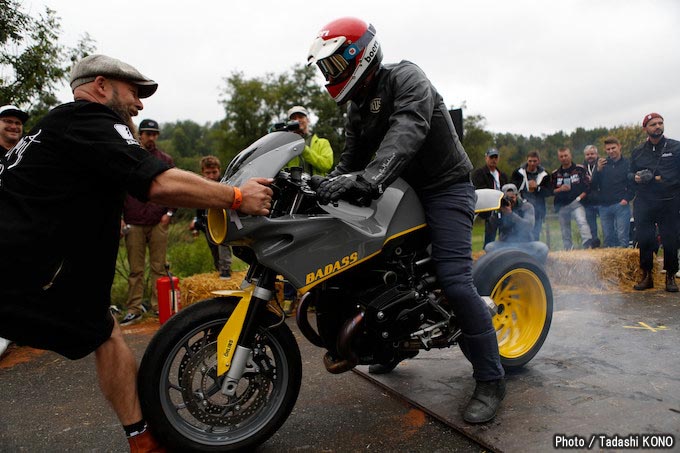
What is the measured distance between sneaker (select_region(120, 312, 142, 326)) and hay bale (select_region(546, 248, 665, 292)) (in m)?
5.43

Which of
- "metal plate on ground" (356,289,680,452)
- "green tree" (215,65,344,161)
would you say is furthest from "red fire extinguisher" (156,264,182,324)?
"green tree" (215,65,344,161)

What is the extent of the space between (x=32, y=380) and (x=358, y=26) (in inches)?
143

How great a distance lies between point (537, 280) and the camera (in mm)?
3785

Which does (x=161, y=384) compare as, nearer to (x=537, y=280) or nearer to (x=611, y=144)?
(x=537, y=280)

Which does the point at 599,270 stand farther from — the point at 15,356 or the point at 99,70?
the point at 15,356

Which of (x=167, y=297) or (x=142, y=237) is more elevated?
(x=142, y=237)

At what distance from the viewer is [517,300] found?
386 cm

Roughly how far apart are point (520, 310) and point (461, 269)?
1.09 metres

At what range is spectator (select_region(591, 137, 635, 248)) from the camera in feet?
29.3

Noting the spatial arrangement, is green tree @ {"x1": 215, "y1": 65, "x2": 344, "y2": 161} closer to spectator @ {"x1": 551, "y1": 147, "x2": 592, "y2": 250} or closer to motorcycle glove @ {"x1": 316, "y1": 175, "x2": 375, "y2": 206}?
spectator @ {"x1": 551, "y1": 147, "x2": 592, "y2": 250}

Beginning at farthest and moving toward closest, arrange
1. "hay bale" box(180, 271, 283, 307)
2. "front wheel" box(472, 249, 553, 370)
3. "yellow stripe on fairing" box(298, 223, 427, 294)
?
"hay bale" box(180, 271, 283, 307) < "front wheel" box(472, 249, 553, 370) < "yellow stripe on fairing" box(298, 223, 427, 294)

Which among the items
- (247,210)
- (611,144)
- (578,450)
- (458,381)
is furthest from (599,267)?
(247,210)

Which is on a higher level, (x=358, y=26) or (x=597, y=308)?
(x=358, y=26)

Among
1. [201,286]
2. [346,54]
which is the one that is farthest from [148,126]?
[346,54]
